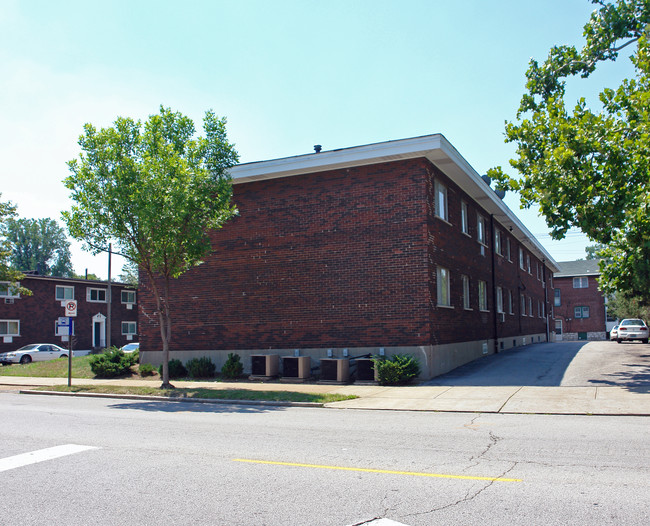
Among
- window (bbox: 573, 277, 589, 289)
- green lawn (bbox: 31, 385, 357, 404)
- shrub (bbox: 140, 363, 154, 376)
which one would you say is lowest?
green lawn (bbox: 31, 385, 357, 404)

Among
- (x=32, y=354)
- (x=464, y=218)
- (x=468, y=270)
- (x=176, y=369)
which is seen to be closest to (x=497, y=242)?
(x=464, y=218)

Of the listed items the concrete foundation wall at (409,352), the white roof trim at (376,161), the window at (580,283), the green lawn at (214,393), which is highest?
the white roof trim at (376,161)

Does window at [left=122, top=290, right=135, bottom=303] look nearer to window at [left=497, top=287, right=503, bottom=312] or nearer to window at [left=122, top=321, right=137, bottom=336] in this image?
window at [left=122, top=321, right=137, bottom=336]

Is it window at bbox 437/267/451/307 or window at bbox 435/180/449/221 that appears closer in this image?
window at bbox 437/267/451/307

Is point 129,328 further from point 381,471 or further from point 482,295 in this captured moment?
point 381,471

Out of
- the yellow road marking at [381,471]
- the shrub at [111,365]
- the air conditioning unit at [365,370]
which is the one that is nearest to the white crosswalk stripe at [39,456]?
the yellow road marking at [381,471]

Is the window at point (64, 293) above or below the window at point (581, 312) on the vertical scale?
above

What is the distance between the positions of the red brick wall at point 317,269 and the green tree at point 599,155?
3.61 metres

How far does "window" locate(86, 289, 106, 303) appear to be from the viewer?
49900 millimetres

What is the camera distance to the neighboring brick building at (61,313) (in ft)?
144

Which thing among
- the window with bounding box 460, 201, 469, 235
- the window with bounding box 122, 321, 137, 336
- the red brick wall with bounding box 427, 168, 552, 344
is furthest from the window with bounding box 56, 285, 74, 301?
the window with bounding box 460, 201, 469, 235

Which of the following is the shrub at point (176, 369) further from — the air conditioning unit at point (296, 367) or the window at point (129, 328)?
the window at point (129, 328)

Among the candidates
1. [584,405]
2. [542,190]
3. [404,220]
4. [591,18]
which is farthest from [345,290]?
[591,18]

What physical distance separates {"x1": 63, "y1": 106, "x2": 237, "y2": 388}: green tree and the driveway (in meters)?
8.61
